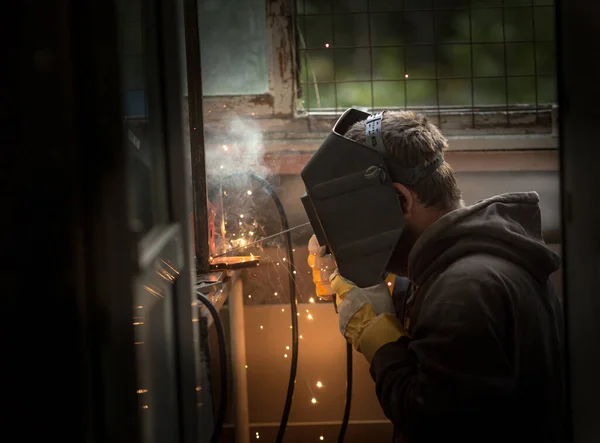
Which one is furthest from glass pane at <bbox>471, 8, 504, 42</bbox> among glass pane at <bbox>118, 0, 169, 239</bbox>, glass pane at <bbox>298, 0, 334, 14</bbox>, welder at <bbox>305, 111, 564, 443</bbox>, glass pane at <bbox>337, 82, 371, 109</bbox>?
glass pane at <bbox>118, 0, 169, 239</bbox>

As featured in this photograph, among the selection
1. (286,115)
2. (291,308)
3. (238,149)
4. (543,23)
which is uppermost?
(543,23)

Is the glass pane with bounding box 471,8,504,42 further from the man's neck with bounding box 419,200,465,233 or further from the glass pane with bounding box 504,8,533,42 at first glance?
the man's neck with bounding box 419,200,465,233

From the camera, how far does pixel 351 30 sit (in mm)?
3055

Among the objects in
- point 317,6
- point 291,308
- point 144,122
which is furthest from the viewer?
point 317,6

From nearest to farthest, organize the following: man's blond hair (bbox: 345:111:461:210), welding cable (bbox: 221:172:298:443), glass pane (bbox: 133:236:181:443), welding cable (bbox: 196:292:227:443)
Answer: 1. glass pane (bbox: 133:236:181:443)
2. man's blond hair (bbox: 345:111:461:210)
3. welding cable (bbox: 196:292:227:443)
4. welding cable (bbox: 221:172:298:443)

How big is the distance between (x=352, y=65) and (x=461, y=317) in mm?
2017

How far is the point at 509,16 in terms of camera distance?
9.95 ft

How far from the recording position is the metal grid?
3.02m

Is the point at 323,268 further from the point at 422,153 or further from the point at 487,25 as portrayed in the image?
the point at 487,25

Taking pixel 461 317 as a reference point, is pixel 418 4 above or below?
above

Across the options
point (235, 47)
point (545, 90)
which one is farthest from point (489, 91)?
point (235, 47)

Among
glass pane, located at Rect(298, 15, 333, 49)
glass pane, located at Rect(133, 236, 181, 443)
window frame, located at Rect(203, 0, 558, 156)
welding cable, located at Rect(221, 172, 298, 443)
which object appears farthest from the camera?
glass pane, located at Rect(298, 15, 333, 49)

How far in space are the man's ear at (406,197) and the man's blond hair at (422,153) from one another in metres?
0.01

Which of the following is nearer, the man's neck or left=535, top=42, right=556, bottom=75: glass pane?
the man's neck
